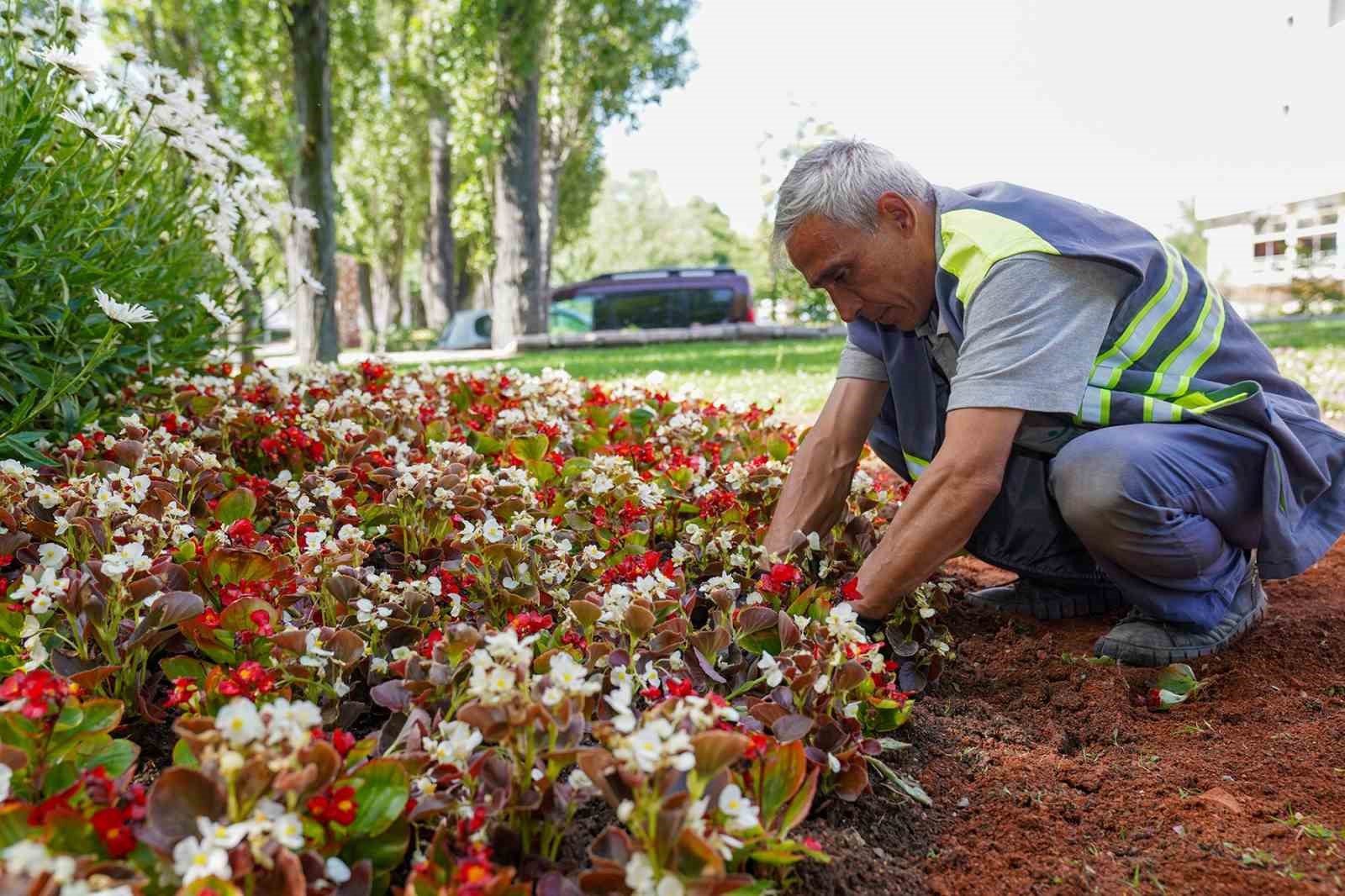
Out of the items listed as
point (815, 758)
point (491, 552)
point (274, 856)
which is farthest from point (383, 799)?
point (491, 552)

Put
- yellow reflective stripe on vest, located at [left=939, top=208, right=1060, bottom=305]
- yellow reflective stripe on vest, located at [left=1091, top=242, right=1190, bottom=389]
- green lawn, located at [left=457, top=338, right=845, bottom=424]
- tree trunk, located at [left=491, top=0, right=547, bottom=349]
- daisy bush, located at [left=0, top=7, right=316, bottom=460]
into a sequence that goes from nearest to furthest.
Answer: yellow reflective stripe on vest, located at [left=939, top=208, right=1060, bottom=305]
yellow reflective stripe on vest, located at [left=1091, top=242, right=1190, bottom=389]
daisy bush, located at [left=0, top=7, right=316, bottom=460]
green lawn, located at [left=457, top=338, right=845, bottom=424]
tree trunk, located at [left=491, top=0, right=547, bottom=349]

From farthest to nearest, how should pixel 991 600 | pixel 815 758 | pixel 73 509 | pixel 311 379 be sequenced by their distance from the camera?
pixel 311 379 < pixel 991 600 < pixel 73 509 < pixel 815 758

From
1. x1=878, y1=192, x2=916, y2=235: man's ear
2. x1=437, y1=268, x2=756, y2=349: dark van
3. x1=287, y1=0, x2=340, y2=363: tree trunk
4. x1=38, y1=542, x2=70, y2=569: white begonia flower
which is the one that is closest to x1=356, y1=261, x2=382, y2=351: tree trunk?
x1=437, y1=268, x2=756, y2=349: dark van

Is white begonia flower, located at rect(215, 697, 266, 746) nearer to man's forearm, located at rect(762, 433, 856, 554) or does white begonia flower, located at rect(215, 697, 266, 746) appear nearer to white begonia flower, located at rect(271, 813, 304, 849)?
white begonia flower, located at rect(271, 813, 304, 849)

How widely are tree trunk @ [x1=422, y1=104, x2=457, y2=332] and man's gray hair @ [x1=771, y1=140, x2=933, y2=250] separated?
18692 millimetres

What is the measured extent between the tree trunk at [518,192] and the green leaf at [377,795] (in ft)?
42.3

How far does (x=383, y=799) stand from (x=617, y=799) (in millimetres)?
302

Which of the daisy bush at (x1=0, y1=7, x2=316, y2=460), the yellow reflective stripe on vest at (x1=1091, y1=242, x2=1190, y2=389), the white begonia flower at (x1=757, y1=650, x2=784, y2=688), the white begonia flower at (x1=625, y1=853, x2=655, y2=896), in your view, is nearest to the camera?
the white begonia flower at (x1=625, y1=853, x2=655, y2=896)

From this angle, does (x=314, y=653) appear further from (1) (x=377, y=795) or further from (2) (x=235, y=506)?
(2) (x=235, y=506)

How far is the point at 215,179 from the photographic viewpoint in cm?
373

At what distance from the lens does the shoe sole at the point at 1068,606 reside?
2.93m

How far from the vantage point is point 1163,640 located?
2520 mm

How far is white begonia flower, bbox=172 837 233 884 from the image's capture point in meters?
1.07

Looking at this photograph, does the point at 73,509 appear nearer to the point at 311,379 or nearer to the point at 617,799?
the point at 617,799
